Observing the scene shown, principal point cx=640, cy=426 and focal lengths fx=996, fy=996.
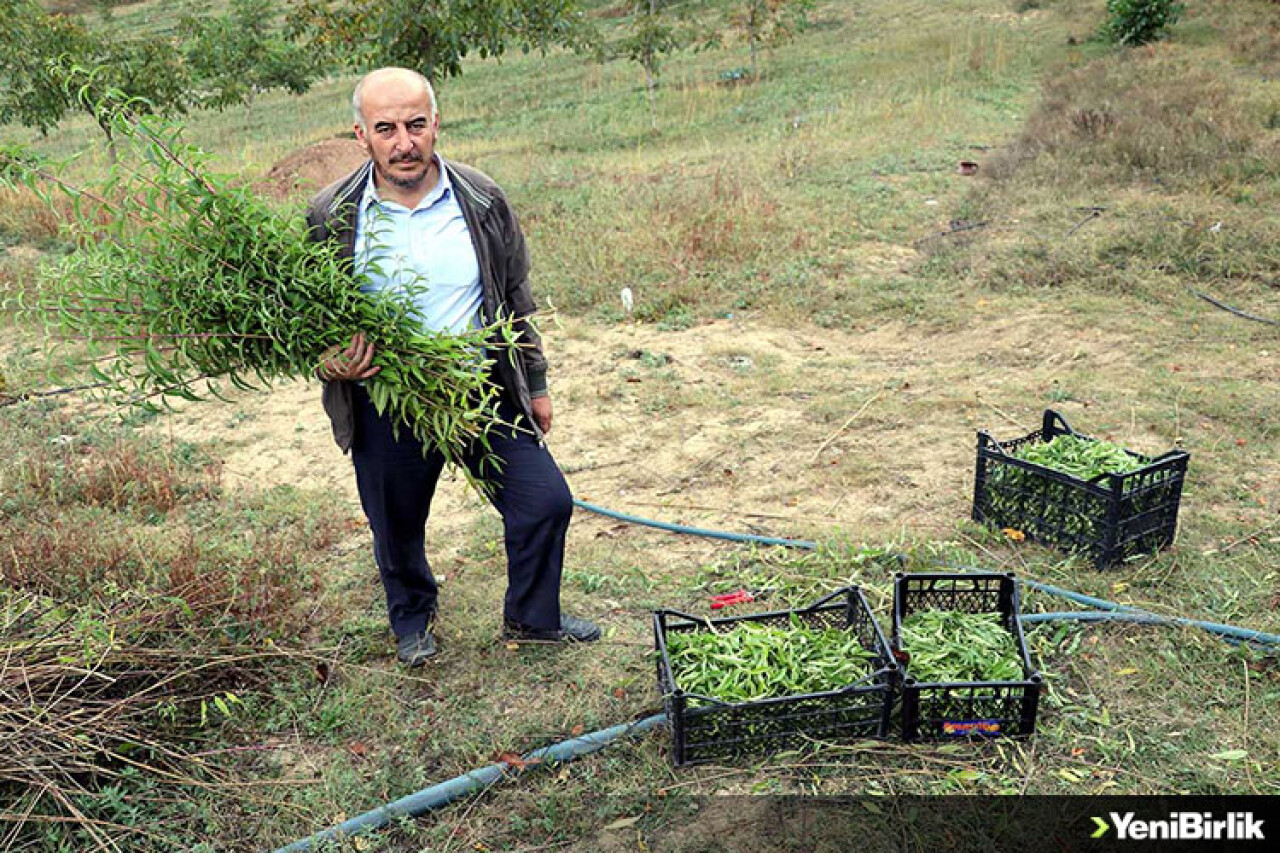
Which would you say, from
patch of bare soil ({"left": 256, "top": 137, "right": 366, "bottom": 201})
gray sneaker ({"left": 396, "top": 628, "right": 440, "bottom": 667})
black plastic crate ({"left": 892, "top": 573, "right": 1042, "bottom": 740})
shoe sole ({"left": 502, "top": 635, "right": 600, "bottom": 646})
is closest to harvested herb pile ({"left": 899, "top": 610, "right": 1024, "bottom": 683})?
black plastic crate ({"left": 892, "top": 573, "right": 1042, "bottom": 740})

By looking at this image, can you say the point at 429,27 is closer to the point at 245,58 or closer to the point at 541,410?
the point at 541,410

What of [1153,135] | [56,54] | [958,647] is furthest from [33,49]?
[958,647]

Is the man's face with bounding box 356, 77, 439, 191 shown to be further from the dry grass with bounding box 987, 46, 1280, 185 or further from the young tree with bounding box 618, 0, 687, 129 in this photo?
the young tree with bounding box 618, 0, 687, 129

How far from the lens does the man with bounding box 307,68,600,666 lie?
2.90m

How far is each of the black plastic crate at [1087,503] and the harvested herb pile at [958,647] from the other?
75 cm

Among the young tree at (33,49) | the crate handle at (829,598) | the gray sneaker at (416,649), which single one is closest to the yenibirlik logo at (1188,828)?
the crate handle at (829,598)

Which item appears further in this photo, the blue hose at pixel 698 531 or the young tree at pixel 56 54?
the young tree at pixel 56 54

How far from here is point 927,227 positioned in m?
8.79

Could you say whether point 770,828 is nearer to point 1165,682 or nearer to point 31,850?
point 1165,682

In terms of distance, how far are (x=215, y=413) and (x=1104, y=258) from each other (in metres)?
6.28

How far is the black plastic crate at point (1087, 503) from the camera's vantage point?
12.1 ft

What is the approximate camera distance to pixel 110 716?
296 cm

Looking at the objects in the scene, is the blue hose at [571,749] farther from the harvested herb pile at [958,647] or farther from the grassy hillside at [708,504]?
the harvested herb pile at [958,647]

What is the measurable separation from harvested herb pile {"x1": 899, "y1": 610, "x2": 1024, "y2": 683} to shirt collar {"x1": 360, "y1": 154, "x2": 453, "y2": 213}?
1.96 meters
